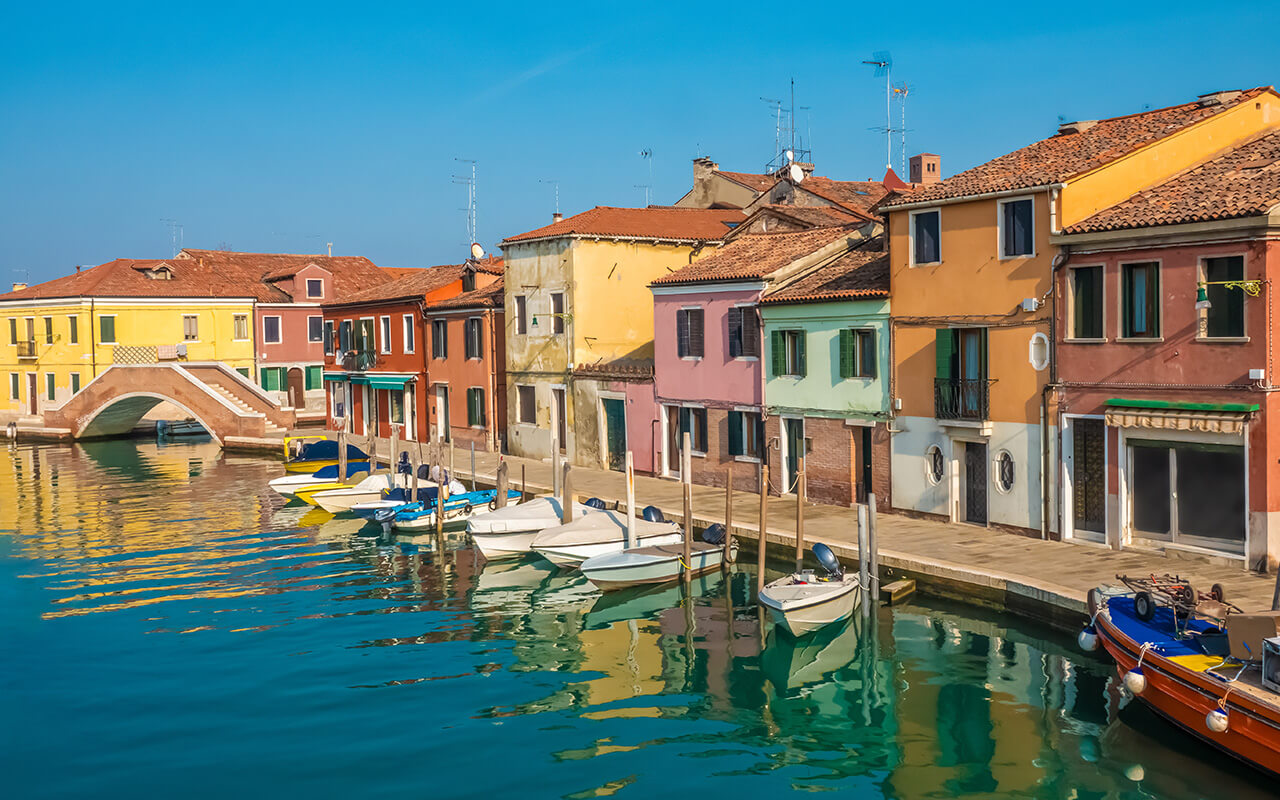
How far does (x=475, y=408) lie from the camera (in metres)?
43.8

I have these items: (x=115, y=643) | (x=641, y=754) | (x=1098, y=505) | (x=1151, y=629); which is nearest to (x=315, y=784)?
(x=641, y=754)

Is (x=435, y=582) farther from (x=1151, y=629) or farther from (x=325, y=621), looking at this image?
(x=1151, y=629)

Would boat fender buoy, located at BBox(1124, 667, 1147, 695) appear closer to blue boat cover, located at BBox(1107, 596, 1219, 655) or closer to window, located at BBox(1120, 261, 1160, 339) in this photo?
blue boat cover, located at BBox(1107, 596, 1219, 655)

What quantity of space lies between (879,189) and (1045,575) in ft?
97.1

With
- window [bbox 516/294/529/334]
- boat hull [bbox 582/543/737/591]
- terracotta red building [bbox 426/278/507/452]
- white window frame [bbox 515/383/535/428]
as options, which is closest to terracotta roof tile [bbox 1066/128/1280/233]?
boat hull [bbox 582/543/737/591]

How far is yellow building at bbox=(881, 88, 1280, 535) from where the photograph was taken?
22.2 meters

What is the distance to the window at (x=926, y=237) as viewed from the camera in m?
24.4

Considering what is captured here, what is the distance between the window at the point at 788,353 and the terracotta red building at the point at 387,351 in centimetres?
1916

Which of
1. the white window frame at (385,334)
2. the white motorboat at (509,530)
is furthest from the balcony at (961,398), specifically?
the white window frame at (385,334)

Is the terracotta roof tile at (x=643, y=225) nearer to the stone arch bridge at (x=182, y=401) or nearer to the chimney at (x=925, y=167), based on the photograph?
the chimney at (x=925, y=167)

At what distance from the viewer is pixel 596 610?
22.6 meters

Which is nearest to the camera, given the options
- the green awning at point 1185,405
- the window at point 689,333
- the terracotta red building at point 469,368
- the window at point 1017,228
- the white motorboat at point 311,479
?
the green awning at point 1185,405

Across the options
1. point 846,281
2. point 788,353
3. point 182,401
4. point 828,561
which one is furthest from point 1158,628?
point 182,401

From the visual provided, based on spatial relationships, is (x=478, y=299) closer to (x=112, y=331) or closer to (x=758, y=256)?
(x=758, y=256)
